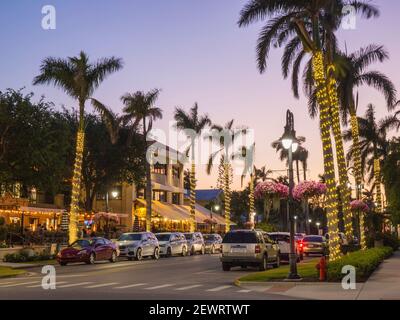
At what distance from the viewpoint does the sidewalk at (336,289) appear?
15.5 metres

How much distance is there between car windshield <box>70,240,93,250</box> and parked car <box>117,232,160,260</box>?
3.48 metres

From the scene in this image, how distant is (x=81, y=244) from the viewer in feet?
110

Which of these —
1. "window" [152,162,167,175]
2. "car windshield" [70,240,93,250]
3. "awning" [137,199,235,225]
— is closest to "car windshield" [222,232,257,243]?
"car windshield" [70,240,93,250]

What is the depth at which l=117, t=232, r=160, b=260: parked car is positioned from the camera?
37031 millimetres

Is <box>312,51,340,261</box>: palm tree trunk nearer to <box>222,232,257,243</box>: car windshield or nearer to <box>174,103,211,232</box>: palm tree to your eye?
<box>222,232,257,243</box>: car windshield

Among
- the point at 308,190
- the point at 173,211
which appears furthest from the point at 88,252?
the point at 173,211

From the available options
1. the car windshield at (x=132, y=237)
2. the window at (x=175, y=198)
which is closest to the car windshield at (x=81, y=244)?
the car windshield at (x=132, y=237)

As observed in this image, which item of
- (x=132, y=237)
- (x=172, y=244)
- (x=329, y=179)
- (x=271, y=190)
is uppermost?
(x=271, y=190)

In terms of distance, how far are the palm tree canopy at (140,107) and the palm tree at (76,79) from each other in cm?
1137

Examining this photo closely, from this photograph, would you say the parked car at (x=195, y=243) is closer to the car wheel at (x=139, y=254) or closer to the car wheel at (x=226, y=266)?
the car wheel at (x=139, y=254)

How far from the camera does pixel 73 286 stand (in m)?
19.0

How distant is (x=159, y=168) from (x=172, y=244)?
1106 inches

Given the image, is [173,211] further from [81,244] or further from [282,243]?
[282,243]
